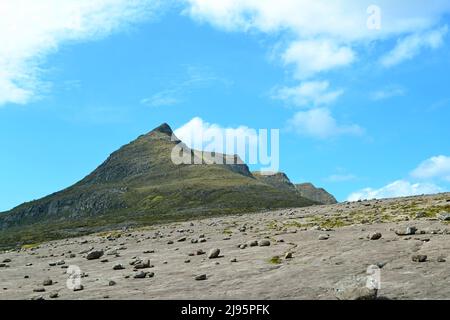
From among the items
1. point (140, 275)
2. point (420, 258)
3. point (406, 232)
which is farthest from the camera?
point (406, 232)

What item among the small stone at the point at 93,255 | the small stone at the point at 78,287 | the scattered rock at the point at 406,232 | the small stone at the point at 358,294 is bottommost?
the small stone at the point at 78,287

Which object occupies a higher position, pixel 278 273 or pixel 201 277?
pixel 278 273

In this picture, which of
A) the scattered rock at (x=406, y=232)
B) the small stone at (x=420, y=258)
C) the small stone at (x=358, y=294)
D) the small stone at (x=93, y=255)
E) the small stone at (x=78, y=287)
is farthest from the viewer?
the small stone at (x=93, y=255)

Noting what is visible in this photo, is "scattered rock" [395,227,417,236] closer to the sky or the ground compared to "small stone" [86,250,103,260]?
closer to the sky

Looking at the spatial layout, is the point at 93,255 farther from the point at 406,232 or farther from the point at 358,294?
the point at 358,294

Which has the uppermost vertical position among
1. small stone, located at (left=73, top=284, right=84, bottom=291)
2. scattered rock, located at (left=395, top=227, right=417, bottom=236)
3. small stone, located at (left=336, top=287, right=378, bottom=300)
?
scattered rock, located at (left=395, top=227, right=417, bottom=236)

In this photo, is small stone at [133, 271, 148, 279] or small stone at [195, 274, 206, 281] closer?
small stone at [195, 274, 206, 281]

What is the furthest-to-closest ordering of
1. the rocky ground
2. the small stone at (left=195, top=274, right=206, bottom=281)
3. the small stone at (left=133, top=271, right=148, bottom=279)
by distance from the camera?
the small stone at (left=133, top=271, right=148, bottom=279)
the small stone at (left=195, top=274, right=206, bottom=281)
the rocky ground

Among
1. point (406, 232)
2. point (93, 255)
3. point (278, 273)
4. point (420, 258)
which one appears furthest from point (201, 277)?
point (93, 255)

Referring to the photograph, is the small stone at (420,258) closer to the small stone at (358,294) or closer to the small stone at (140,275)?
the small stone at (358,294)

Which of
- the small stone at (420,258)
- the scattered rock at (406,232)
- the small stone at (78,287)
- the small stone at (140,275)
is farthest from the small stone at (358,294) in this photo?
the scattered rock at (406,232)

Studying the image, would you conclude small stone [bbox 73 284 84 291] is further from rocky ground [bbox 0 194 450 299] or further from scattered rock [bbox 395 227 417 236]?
scattered rock [bbox 395 227 417 236]

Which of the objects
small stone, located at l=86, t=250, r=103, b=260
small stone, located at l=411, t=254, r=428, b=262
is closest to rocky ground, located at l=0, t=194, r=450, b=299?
small stone, located at l=411, t=254, r=428, b=262
